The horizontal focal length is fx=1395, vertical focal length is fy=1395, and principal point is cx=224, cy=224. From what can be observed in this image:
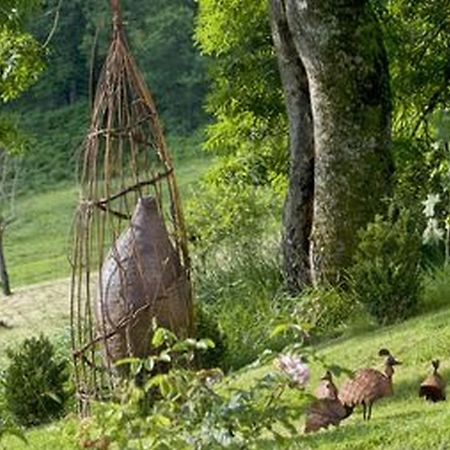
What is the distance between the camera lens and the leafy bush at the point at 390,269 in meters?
10.7

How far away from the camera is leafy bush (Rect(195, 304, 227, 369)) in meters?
10.5

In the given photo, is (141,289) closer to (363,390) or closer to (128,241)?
(128,241)

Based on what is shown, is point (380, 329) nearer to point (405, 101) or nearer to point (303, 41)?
point (303, 41)

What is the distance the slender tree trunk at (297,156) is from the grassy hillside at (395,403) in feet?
8.44

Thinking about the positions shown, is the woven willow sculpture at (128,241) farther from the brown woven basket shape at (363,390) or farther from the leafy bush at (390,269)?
the leafy bush at (390,269)

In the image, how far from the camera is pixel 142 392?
4.98m

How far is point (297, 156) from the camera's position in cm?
1320

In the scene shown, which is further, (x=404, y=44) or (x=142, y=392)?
(x=404, y=44)

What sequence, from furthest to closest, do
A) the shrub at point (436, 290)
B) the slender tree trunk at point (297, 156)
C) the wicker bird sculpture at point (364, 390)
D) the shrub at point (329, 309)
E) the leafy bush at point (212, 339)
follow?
the slender tree trunk at point (297, 156), the shrub at point (329, 309), the shrub at point (436, 290), the leafy bush at point (212, 339), the wicker bird sculpture at point (364, 390)

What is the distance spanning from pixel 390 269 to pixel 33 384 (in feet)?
9.35

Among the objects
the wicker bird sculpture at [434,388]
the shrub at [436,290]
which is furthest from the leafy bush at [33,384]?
the wicker bird sculpture at [434,388]

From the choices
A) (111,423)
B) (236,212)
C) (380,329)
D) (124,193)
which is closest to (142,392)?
(111,423)

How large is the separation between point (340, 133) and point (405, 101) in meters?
4.41

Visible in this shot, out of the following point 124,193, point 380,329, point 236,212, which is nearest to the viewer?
point 124,193
